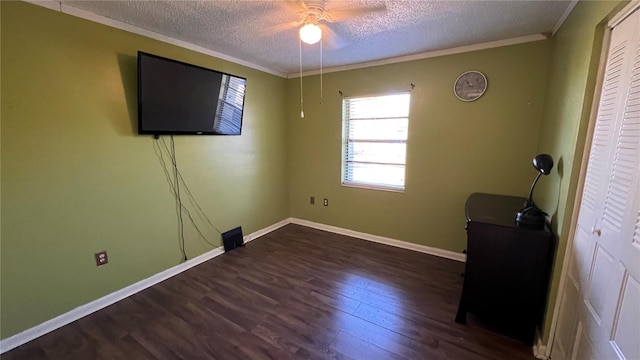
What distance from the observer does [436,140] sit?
9.48ft

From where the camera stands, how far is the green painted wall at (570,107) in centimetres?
137

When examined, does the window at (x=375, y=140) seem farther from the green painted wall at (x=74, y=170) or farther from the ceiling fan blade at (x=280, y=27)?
the green painted wall at (x=74, y=170)

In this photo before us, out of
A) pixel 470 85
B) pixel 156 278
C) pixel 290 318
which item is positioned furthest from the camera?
pixel 470 85

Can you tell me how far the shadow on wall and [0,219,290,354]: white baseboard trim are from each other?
1355mm

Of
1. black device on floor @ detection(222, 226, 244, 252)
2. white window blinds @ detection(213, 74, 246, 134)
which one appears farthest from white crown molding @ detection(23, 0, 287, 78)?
black device on floor @ detection(222, 226, 244, 252)

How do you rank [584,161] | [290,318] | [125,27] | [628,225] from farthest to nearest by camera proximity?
[125,27] → [290,318] → [584,161] → [628,225]

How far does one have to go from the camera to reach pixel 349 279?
2.54m

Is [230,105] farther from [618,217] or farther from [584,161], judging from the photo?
[618,217]

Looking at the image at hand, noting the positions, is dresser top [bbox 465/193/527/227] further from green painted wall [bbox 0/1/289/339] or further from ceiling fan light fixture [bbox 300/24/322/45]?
green painted wall [bbox 0/1/289/339]

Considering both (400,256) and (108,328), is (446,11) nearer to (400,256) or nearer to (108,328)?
(400,256)

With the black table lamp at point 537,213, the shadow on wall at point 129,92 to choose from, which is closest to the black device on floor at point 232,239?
the shadow on wall at point 129,92

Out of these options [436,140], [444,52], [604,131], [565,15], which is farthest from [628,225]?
[444,52]

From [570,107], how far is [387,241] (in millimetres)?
2227

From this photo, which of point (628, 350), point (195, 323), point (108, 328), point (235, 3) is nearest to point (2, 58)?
point (235, 3)
